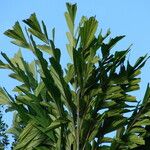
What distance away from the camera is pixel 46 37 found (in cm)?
Result: 579

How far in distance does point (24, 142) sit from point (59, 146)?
0.51 meters

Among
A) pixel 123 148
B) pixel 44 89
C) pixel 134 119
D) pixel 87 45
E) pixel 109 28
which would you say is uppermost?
pixel 109 28

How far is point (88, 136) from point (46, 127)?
56 cm

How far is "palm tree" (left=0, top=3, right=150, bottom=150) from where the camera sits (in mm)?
5301

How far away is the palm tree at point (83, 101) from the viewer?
530cm

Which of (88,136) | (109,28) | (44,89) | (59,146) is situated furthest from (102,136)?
(109,28)

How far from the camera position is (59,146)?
5172mm

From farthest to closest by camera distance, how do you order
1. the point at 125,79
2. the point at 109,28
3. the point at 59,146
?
the point at 109,28, the point at 125,79, the point at 59,146

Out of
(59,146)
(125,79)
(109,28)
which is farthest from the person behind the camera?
(109,28)

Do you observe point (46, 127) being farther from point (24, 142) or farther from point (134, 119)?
point (134, 119)

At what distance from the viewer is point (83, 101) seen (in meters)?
5.43

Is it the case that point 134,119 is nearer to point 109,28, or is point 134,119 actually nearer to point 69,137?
point 69,137

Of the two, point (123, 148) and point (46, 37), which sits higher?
point (46, 37)

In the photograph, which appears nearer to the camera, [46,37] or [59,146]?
[59,146]
